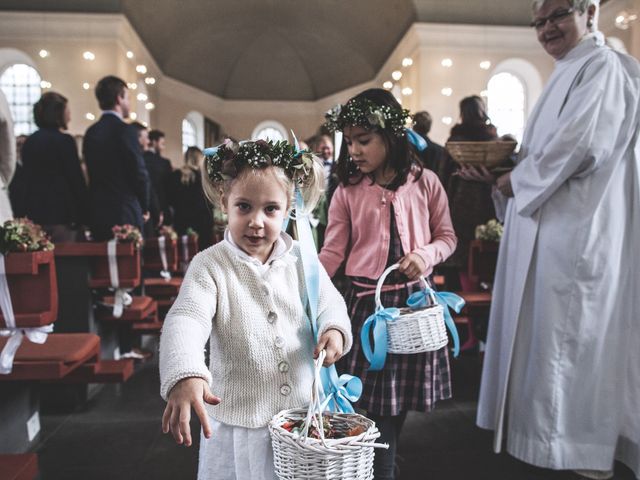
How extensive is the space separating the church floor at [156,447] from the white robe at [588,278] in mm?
249

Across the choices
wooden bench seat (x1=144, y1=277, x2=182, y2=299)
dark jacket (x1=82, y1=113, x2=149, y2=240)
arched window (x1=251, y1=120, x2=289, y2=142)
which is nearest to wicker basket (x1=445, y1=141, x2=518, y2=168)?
dark jacket (x1=82, y1=113, x2=149, y2=240)

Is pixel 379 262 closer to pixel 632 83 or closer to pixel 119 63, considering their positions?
pixel 632 83

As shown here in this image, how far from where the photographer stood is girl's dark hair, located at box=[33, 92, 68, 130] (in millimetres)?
4137

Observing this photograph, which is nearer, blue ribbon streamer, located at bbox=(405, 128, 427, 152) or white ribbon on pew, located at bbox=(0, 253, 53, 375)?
white ribbon on pew, located at bbox=(0, 253, 53, 375)

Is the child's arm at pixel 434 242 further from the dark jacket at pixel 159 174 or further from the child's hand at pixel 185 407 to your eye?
the dark jacket at pixel 159 174

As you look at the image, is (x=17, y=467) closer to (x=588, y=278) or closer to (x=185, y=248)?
(x=588, y=278)

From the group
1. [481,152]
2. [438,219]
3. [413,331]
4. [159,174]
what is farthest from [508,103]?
[413,331]

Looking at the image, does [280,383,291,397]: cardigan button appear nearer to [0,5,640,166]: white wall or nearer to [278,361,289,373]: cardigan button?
[278,361,289,373]: cardigan button

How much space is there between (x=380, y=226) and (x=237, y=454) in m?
1.13

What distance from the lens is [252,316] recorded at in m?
1.62

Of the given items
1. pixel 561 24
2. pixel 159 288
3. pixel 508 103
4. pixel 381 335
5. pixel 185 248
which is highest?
pixel 508 103

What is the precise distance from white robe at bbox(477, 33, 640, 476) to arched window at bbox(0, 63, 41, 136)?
38.2 ft

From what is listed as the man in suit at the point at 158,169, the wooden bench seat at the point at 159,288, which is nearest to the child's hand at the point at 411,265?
the wooden bench seat at the point at 159,288

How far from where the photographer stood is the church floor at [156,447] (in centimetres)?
283
